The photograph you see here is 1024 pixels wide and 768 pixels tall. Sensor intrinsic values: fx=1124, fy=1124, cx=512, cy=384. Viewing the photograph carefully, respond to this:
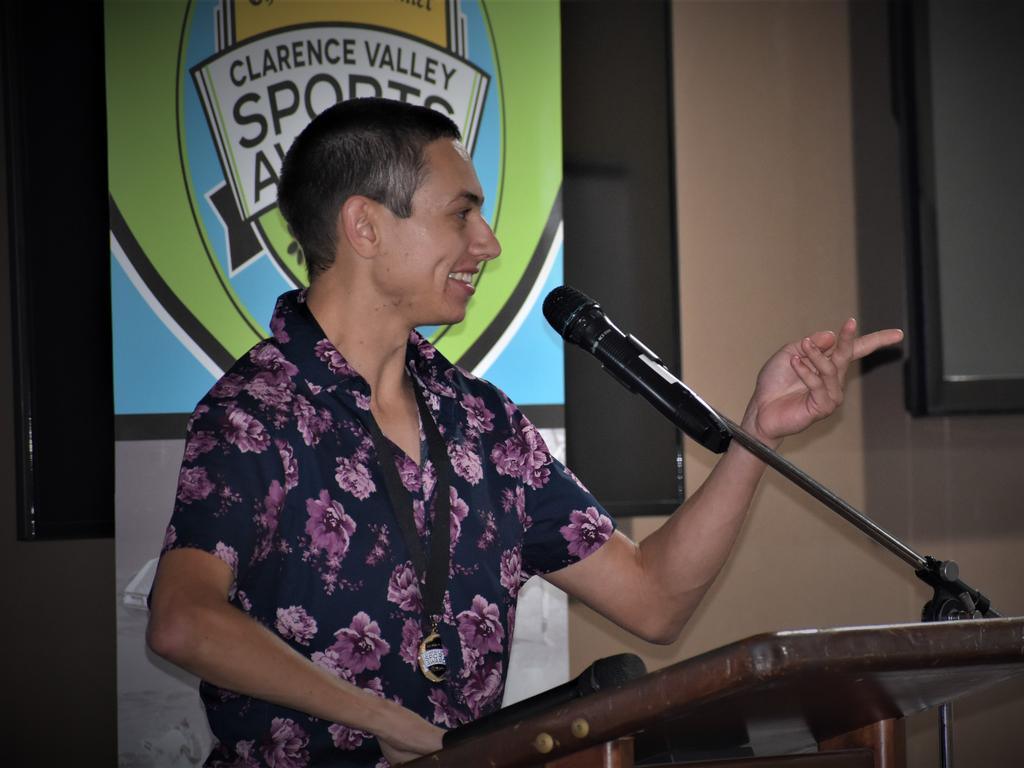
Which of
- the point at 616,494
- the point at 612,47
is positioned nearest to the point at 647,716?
the point at 616,494

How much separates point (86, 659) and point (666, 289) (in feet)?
5.08

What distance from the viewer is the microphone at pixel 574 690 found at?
0.96 metres

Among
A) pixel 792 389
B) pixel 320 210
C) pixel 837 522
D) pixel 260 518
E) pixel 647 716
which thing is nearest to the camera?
pixel 647 716

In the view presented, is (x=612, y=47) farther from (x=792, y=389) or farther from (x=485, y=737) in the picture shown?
(x=485, y=737)

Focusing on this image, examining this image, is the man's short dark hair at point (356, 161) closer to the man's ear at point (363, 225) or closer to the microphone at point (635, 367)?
the man's ear at point (363, 225)

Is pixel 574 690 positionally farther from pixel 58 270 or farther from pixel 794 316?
pixel 794 316

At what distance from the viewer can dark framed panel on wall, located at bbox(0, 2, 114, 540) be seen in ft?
7.54

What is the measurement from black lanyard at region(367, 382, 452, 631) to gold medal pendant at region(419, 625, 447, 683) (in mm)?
17

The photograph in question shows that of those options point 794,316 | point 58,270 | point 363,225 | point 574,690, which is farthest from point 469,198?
point 794,316

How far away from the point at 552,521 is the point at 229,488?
54 cm

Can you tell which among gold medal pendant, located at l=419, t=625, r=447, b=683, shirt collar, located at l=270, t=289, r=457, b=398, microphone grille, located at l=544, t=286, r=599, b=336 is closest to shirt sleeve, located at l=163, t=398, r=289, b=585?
shirt collar, located at l=270, t=289, r=457, b=398

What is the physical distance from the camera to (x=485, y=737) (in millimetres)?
924

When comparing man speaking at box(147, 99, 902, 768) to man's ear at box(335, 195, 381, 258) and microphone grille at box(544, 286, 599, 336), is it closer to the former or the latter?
man's ear at box(335, 195, 381, 258)

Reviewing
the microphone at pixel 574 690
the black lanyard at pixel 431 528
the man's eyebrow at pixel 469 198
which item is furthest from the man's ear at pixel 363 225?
the microphone at pixel 574 690
